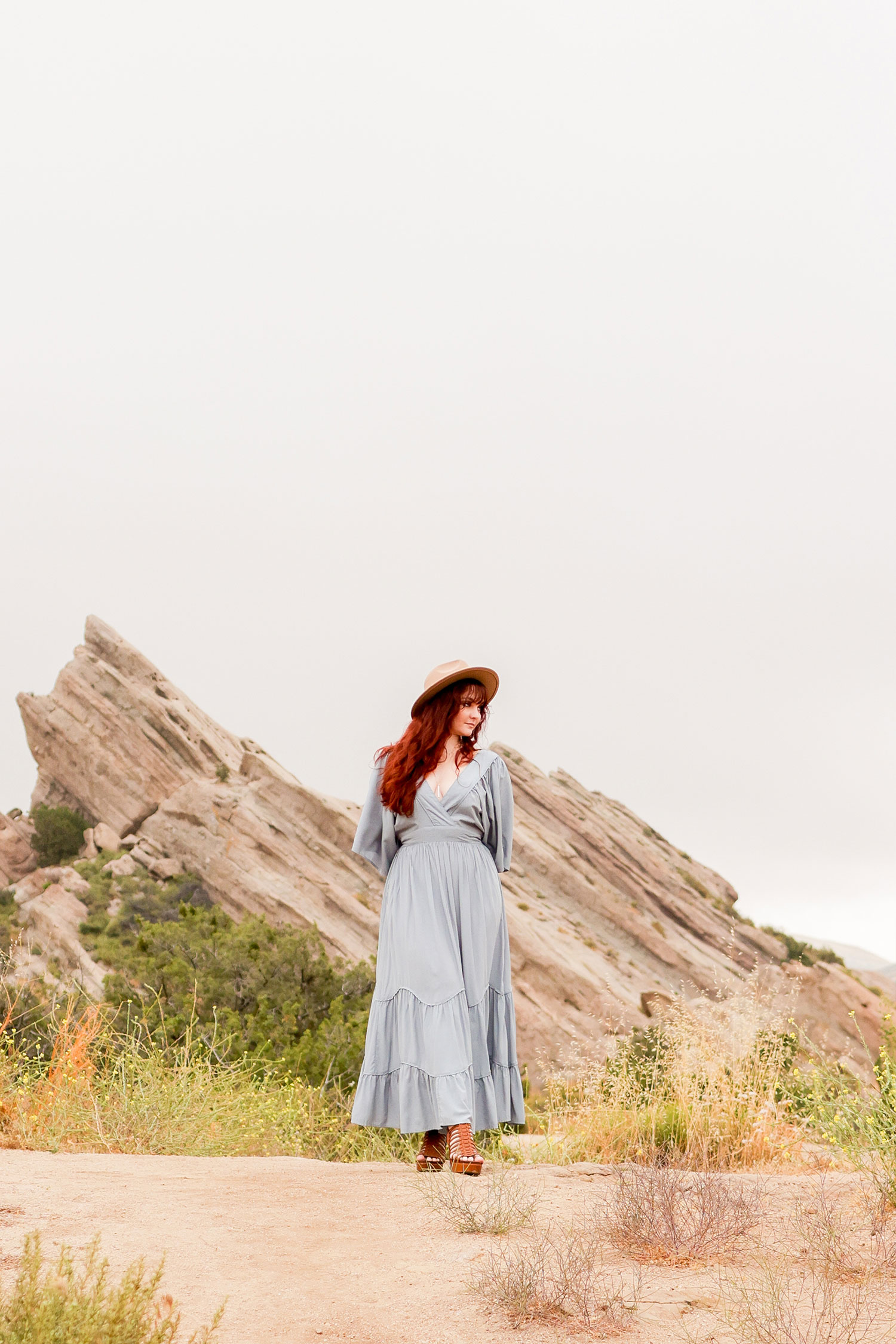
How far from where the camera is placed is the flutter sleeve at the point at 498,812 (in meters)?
5.62

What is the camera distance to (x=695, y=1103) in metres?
6.47

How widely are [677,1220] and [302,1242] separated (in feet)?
4.24

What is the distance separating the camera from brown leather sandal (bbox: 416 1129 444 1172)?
5.05m

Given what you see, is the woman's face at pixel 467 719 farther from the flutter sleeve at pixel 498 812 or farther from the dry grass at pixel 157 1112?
the dry grass at pixel 157 1112

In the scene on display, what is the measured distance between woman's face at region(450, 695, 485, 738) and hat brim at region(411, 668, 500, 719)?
98mm

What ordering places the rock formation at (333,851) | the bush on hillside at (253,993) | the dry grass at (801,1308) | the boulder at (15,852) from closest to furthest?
the dry grass at (801,1308) → the bush on hillside at (253,993) → the rock formation at (333,851) → the boulder at (15,852)

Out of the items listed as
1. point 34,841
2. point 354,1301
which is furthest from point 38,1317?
point 34,841

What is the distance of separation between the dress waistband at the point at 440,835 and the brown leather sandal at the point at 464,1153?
1339 mm

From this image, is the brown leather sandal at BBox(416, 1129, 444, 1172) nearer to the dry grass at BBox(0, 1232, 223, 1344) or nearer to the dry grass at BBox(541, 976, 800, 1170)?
the dry grass at BBox(541, 976, 800, 1170)

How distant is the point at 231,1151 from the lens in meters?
6.32

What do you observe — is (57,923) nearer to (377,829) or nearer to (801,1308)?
(377,829)

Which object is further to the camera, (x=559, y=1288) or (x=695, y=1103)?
(x=695, y=1103)

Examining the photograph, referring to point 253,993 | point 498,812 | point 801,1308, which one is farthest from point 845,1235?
Result: point 253,993

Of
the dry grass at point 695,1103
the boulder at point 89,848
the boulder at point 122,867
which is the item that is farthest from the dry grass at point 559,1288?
the boulder at point 89,848
